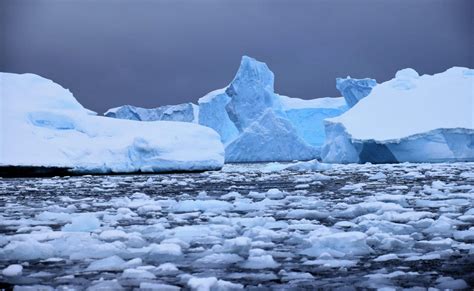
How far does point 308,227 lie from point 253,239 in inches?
29.4

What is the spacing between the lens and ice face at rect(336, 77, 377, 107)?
33375 millimetres

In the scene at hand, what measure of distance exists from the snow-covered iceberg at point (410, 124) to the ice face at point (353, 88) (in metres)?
4.09

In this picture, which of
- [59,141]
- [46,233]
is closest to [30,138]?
[59,141]

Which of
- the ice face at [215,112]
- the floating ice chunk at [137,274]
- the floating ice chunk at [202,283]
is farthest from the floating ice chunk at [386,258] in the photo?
the ice face at [215,112]

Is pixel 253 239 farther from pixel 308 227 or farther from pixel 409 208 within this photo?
pixel 409 208

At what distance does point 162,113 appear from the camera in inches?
1551

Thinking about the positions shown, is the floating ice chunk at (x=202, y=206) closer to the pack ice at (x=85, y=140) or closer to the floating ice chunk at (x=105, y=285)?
the floating ice chunk at (x=105, y=285)

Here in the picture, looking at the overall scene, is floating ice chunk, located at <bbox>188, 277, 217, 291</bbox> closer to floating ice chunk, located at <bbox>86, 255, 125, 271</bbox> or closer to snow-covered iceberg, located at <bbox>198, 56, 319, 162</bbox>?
floating ice chunk, located at <bbox>86, 255, 125, 271</bbox>

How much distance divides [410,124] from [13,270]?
22.8m

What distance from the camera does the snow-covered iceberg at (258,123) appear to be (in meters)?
32.4

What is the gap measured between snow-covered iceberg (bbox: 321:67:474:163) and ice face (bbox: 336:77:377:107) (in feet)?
13.4

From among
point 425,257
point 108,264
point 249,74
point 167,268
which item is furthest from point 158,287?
point 249,74

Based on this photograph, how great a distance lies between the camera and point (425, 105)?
2588 cm

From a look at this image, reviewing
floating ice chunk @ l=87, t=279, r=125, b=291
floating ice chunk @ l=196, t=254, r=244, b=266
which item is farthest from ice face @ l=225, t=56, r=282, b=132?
floating ice chunk @ l=87, t=279, r=125, b=291
